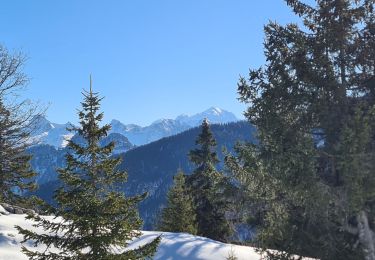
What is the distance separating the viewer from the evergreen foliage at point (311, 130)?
12.9 meters

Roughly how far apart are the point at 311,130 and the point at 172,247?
8917mm

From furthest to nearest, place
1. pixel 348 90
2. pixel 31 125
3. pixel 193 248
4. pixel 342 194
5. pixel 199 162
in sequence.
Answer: pixel 199 162
pixel 31 125
pixel 193 248
pixel 348 90
pixel 342 194

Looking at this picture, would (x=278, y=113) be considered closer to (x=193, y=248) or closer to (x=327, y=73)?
(x=327, y=73)

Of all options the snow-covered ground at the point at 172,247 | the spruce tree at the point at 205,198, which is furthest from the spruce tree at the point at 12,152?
the spruce tree at the point at 205,198

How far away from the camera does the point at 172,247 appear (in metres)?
20.2

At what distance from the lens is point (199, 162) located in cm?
3597

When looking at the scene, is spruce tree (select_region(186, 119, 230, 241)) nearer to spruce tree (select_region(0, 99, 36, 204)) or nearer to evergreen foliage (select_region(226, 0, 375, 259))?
spruce tree (select_region(0, 99, 36, 204))

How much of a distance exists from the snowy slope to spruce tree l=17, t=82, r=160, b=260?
7.42m

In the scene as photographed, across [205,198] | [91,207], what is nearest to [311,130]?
[91,207]

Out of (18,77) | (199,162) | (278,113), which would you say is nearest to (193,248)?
(278,113)

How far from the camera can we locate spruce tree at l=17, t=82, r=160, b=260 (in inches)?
420

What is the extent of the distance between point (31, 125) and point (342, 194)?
51.2 ft

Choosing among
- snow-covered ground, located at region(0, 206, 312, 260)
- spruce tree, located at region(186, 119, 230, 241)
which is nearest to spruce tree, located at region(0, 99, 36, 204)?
snow-covered ground, located at region(0, 206, 312, 260)

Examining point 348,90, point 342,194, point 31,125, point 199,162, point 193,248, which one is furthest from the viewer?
point 199,162
